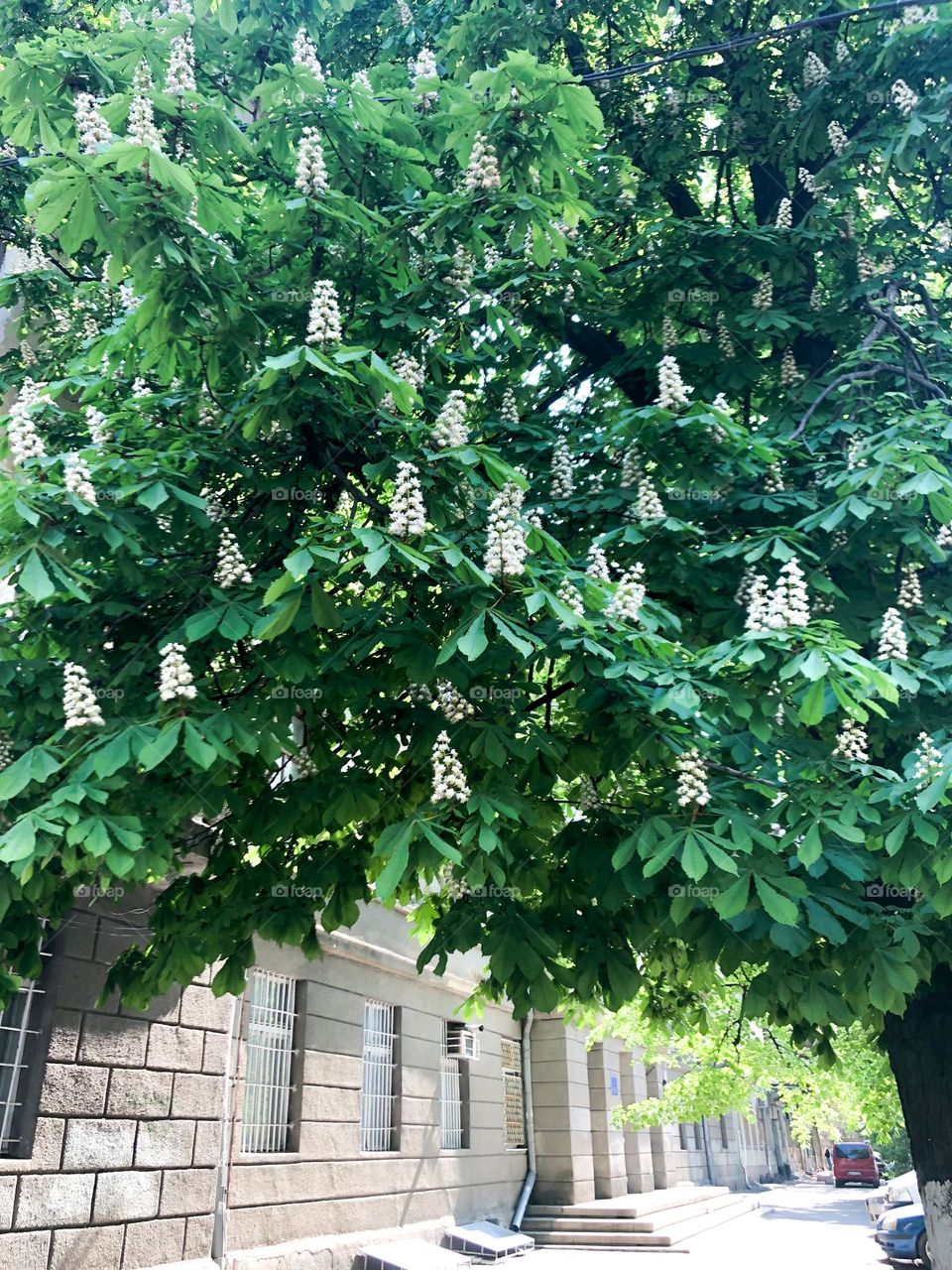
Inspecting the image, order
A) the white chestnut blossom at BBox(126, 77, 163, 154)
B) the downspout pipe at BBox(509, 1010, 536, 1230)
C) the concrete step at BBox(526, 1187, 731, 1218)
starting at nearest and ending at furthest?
the white chestnut blossom at BBox(126, 77, 163, 154)
the downspout pipe at BBox(509, 1010, 536, 1230)
the concrete step at BBox(526, 1187, 731, 1218)

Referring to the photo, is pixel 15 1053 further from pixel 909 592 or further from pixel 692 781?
pixel 909 592

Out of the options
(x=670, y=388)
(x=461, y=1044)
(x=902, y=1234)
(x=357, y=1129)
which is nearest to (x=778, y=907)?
(x=670, y=388)

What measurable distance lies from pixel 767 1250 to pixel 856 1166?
98.1ft

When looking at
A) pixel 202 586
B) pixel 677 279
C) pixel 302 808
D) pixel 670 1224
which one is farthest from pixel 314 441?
pixel 670 1224

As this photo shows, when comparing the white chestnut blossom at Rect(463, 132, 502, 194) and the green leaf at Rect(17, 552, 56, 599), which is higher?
the white chestnut blossom at Rect(463, 132, 502, 194)

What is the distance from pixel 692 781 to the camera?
4613 millimetres

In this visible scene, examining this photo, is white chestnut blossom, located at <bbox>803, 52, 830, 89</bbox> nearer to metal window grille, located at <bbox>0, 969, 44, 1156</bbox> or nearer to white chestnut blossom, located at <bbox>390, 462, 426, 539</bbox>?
white chestnut blossom, located at <bbox>390, 462, 426, 539</bbox>

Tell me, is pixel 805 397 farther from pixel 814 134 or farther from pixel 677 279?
pixel 814 134

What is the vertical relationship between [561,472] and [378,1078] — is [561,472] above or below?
above

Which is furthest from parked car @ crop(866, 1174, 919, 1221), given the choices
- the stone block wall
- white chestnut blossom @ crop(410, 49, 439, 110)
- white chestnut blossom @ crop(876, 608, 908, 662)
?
white chestnut blossom @ crop(410, 49, 439, 110)

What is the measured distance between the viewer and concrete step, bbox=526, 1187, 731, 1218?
18484 millimetres

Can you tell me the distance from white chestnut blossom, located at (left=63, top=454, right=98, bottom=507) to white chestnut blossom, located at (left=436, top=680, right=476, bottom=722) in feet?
5.96

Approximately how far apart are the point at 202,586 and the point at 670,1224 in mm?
19847

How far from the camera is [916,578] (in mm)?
5891
